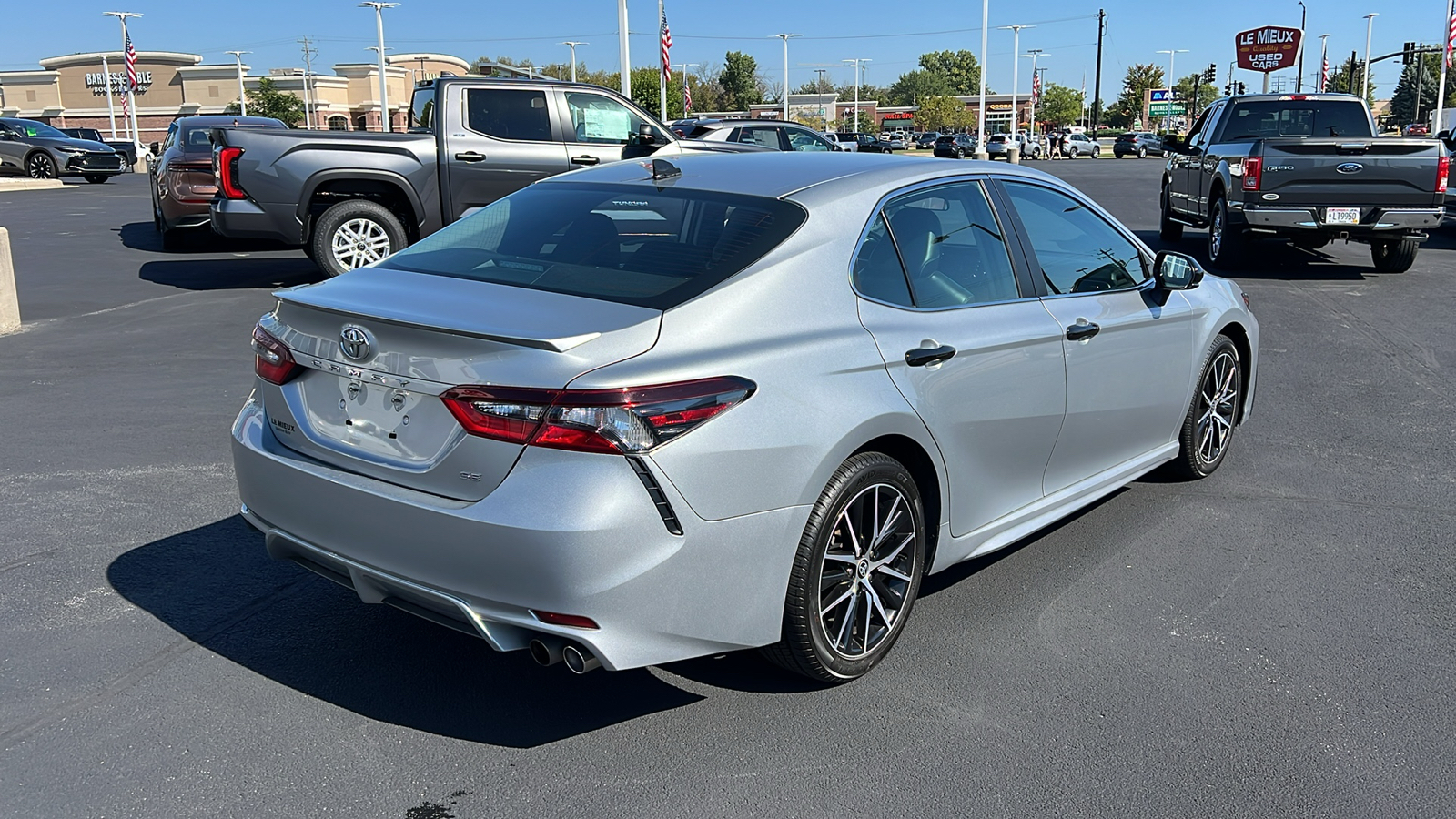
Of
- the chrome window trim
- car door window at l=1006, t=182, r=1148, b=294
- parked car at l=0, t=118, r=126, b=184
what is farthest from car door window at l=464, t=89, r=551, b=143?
parked car at l=0, t=118, r=126, b=184

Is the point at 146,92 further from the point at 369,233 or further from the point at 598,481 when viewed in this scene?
the point at 598,481

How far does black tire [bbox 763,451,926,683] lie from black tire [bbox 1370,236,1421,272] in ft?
40.0

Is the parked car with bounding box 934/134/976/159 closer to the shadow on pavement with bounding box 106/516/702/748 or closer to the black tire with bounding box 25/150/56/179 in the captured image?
the black tire with bounding box 25/150/56/179

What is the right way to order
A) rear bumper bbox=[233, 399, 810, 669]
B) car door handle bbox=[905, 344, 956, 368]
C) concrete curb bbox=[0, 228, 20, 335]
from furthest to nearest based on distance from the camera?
concrete curb bbox=[0, 228, 20, 335]
car door handle bbox=[905, 344, 956, 368]
rear bumper bbox=[233, 399, 810, 669]

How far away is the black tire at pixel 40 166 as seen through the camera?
113 feet

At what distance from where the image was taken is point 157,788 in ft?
10.4

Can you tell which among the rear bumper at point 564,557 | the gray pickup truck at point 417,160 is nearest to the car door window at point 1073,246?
the rear bumper at point 564,557

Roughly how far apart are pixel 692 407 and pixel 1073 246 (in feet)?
8.11

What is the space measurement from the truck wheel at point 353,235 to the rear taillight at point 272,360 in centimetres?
805

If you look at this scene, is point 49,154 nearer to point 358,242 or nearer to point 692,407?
point 358,242

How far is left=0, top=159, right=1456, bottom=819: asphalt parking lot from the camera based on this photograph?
319cm

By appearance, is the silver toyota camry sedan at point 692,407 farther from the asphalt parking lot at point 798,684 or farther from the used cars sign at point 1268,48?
the used cars sign at point 1268,48

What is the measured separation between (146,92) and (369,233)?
360 ft

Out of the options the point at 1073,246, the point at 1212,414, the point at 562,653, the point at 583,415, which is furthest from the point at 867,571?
the point at 1212,414
